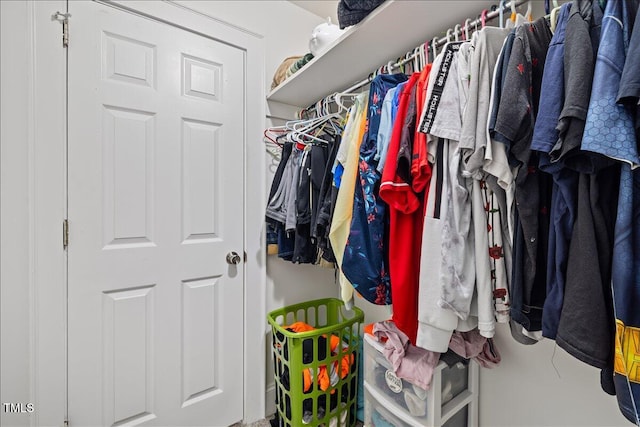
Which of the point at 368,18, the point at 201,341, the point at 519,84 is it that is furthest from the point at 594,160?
the point at 201,341

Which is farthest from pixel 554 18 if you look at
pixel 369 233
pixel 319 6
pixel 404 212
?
pixel 319 6

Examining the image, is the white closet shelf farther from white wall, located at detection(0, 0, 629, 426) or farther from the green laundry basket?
the green laundry basket

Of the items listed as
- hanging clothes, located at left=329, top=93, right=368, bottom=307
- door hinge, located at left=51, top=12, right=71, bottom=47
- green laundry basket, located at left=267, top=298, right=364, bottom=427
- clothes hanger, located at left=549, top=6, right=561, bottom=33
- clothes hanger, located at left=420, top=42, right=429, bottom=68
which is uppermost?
door hinge, located at left=51, top=12, right=71, bottom=47

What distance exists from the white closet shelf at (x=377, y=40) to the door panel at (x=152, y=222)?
0.44 meters

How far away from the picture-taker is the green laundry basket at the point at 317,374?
1.30 meters

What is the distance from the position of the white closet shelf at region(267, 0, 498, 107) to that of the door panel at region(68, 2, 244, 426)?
44cm

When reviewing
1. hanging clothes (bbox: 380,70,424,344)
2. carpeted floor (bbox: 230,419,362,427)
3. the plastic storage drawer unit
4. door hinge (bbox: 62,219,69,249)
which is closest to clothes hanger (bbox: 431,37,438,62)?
hanging clothes (bbox: 380,70,424,344)

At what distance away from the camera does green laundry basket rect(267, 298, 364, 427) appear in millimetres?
1301

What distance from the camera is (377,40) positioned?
1.06 metres

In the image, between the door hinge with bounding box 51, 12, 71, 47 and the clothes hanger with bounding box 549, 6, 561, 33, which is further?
the door hinge with bounding box 51, 12, 71, 47

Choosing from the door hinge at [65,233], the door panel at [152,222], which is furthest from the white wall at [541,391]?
the door hinge at [65,233]

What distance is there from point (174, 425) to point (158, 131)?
140 cm

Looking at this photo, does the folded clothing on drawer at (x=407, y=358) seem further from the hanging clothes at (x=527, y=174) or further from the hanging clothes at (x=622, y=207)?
the hanging clothes at (x=622, y=207)

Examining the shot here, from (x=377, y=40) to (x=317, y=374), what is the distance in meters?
1.47
